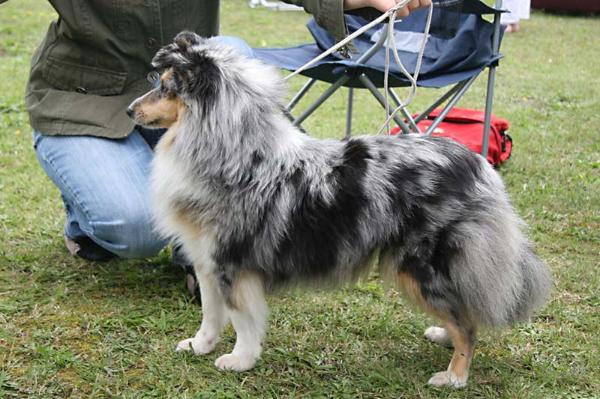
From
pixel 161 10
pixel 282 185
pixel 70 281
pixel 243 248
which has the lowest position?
pixel 70 281

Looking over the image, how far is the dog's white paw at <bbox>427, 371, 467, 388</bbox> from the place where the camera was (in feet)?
8.32

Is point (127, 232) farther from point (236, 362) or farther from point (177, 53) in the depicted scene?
point (177, 53)

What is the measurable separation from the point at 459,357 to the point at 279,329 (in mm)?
776

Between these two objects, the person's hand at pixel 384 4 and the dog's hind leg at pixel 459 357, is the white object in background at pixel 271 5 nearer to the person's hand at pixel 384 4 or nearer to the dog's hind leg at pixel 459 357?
the person's hand at pixel 384 4

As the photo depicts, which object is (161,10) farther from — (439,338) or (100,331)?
(439,338)

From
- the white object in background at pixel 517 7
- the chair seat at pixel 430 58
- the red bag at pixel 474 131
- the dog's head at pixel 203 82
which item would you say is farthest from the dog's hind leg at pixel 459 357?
the white object in background at pixel 517 7

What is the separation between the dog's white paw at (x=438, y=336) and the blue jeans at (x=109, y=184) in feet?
3.80

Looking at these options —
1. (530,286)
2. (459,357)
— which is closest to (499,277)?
(530,286)

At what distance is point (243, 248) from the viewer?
243 centimetres

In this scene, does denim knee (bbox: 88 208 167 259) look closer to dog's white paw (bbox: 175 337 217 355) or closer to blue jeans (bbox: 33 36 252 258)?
blue jeans (bbox: 33 36 252 258)

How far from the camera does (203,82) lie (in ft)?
7.45

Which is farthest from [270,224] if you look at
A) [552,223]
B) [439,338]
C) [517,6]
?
[517,6]

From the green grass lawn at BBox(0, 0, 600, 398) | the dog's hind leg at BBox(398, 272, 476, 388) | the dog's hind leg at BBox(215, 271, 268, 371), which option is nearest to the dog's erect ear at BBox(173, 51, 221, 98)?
the dog's hind leg at BBox(215, 271, 268, 371)

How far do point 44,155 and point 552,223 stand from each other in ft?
8.89
